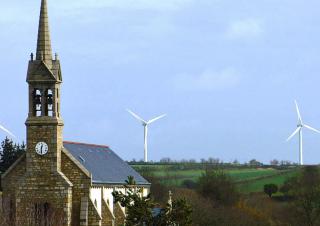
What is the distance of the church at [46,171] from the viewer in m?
101

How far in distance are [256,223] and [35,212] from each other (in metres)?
54.8

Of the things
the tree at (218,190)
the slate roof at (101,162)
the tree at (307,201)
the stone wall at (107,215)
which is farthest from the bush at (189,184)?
the stone wall at (107,215)

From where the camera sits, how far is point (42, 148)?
101 metres

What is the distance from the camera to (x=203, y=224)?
12575 centimetres

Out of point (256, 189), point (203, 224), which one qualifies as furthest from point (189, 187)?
point (203, 224)

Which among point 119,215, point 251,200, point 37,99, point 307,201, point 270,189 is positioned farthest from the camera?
point 270,189

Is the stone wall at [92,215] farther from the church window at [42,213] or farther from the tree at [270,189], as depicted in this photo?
the tree at [270,189]

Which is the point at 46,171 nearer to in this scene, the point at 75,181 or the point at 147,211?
the point at 75,181

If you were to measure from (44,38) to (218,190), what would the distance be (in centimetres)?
6761

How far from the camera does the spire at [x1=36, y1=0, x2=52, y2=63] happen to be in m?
101

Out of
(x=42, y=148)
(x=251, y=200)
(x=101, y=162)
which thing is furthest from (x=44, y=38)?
(x=251, y=200)

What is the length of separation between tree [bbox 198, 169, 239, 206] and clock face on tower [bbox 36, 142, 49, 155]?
62488 mm

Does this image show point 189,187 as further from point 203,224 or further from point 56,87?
point 56,87

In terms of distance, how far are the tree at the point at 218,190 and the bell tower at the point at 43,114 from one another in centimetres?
6237
